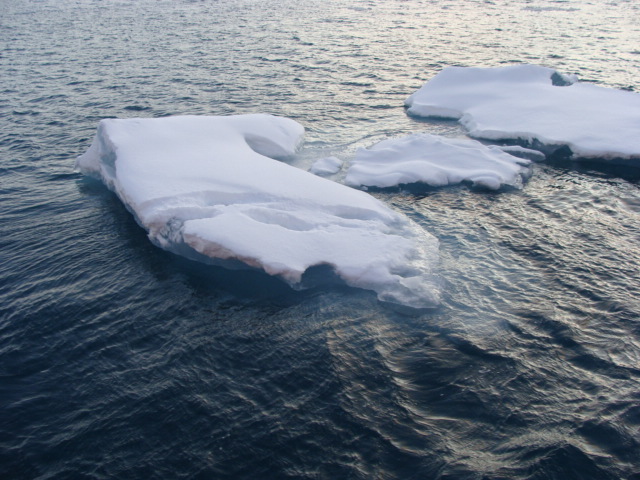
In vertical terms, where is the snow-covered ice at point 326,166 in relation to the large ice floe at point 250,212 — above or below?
below

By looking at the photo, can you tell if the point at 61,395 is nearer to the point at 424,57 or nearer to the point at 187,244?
the point at 187,244

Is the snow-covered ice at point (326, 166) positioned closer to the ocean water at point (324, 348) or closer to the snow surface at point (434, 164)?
the snow surface at point (434, 164)

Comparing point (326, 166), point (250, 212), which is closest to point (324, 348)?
point (250, 212)

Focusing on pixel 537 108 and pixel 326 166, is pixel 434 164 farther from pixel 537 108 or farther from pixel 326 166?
pixel 537 108

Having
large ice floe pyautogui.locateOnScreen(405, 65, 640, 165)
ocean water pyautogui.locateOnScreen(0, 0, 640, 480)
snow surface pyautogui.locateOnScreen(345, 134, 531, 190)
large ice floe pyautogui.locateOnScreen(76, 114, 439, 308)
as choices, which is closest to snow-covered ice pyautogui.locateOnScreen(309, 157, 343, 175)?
snow surface pyautogui.locateOnScreen(345, 134, 531, 190)

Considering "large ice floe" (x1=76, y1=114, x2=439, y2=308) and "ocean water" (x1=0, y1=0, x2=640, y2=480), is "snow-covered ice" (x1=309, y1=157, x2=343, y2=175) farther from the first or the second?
"large ice floe" (x1=76, y1=114, x2=439, y2=308)

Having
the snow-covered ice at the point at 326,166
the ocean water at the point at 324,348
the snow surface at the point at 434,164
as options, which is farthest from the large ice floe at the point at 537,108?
the snow-covered ice at the point at 326,166

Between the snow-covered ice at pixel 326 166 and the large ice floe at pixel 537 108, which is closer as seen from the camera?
the snow-covered ice at pixel 326 166
